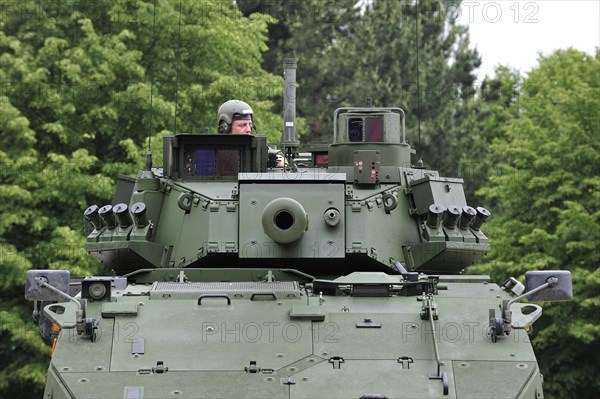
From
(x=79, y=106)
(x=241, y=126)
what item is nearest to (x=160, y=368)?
(x=241, y=126)

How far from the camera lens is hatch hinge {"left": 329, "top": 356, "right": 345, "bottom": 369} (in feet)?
42.0

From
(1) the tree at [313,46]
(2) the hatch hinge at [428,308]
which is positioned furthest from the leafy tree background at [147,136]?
(2) the hatch hinge at [428,308]

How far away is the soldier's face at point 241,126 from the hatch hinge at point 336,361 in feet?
25.1

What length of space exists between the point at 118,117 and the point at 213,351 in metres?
18.9

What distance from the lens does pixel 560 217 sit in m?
32.6

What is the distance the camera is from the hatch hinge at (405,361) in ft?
41.9

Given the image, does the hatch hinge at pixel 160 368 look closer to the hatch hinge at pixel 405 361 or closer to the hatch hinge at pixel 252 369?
the hatch hinge at pixel 252 369

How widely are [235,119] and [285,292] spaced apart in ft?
21.9

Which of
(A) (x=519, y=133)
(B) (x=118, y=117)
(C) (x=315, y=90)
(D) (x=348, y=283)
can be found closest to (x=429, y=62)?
(C) (x=315, y=90)

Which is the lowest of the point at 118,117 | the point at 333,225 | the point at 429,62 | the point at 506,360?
the point at 506,360

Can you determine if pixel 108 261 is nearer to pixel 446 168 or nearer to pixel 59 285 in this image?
pixel 59 285

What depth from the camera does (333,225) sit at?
1602cm

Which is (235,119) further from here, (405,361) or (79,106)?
(79,106)

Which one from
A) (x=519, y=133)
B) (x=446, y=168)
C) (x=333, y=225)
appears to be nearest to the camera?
(x=333, y=225)
